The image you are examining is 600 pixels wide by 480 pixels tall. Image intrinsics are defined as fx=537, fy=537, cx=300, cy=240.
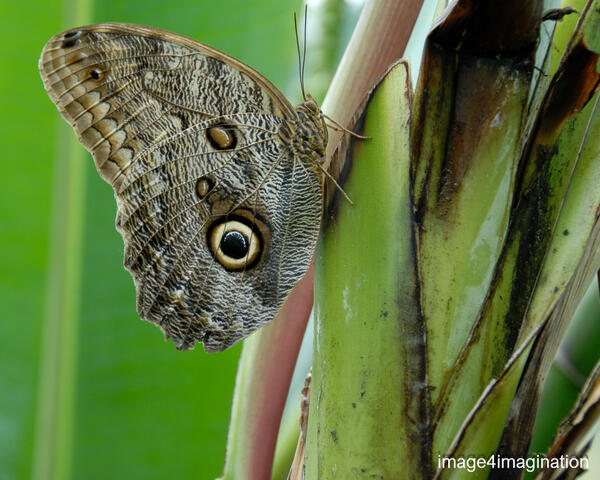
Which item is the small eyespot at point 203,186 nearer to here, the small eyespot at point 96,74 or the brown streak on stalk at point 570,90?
the small eyespot at point 96,74

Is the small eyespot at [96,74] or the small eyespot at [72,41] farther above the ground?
the small eyespot at [72,41]

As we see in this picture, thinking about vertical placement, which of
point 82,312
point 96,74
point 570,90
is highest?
point 96,74

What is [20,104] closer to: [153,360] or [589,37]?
[153,360]

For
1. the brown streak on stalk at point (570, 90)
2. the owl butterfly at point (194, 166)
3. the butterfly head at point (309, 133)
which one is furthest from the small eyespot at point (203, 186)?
the brown streak on stalk at point (570, 90)

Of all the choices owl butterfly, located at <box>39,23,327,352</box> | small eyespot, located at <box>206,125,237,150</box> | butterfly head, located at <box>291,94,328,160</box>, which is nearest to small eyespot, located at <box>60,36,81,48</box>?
owl butterfly, located at <box>39,23,327,352</box>

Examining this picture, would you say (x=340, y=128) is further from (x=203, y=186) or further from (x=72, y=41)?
(x=72, y=41)

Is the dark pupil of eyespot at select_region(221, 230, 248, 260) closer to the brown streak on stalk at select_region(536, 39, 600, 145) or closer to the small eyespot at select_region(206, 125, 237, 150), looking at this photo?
the small eyespot at select_region(206, 125, 237, 150)

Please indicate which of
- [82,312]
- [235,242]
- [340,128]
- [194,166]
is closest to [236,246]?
[235,242]

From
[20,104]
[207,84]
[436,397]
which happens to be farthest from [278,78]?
[436,397]
